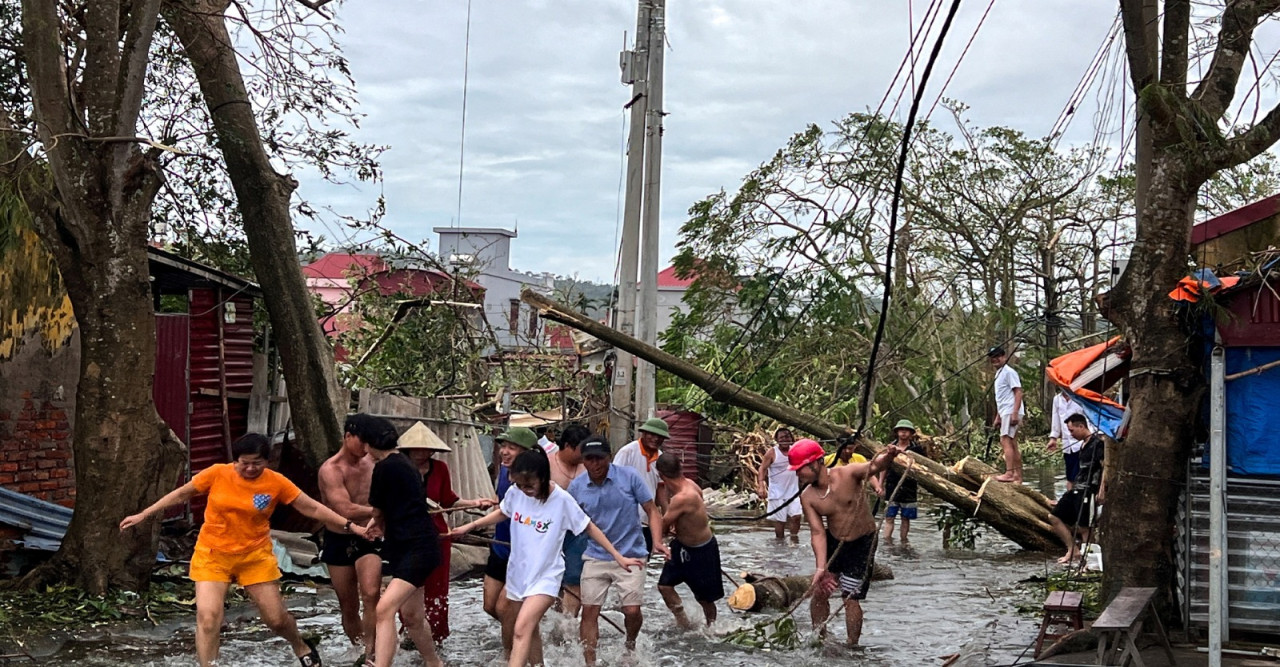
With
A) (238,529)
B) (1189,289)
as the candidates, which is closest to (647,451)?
(238,529)

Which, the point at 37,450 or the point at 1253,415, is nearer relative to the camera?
the point at 1253,415

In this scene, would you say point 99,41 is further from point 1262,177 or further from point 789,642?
point 1262,177

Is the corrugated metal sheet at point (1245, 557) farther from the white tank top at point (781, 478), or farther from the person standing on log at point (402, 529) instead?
the white tank top at point (781, 478)

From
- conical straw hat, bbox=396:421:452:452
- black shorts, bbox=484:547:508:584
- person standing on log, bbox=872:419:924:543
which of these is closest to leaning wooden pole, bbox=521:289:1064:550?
person standing on log, bbox=872:419:924:543

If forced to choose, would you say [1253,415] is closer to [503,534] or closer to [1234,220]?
[1234,220]

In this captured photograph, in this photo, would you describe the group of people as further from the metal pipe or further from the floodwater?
the metal pipe

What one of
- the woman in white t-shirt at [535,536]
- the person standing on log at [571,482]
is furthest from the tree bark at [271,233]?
the woman in white t-shirt at [535,536]

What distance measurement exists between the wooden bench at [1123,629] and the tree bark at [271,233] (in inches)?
330

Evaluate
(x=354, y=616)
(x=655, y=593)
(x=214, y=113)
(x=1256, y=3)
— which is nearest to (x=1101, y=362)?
(x=1256, y=3)

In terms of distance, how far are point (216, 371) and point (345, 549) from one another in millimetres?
6913

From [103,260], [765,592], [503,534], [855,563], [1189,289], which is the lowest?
[765,592]

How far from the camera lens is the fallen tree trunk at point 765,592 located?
38.0 ft

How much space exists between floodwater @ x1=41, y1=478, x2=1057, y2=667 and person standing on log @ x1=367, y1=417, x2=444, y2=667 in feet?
4.60

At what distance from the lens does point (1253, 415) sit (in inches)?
324
